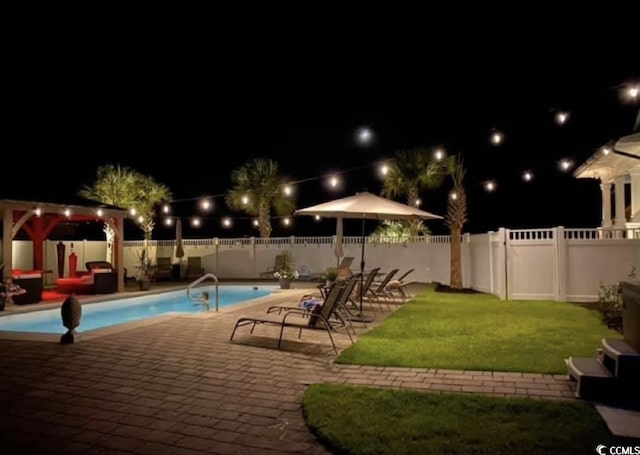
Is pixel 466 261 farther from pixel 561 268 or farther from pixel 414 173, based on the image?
pixel 561 268

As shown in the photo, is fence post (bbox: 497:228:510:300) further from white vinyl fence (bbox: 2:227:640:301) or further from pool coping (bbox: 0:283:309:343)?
pool coping (bbox: 0:283:309:343)

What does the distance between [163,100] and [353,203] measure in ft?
63.3

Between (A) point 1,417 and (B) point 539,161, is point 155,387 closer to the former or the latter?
(A) point 1,417

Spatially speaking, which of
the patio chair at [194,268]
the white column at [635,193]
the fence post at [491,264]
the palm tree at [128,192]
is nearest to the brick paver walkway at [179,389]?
the fence post at [491,264]

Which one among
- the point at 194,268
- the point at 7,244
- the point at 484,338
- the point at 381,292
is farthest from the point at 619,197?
the point at 7,244

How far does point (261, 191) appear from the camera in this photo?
21.6 metres

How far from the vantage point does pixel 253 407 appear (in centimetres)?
434

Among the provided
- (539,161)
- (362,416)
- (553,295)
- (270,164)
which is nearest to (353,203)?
(553,295)

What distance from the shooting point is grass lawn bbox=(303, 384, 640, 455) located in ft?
11.1

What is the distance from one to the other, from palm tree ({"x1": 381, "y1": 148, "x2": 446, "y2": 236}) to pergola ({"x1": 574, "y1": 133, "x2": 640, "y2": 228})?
14.6ft

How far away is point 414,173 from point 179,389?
1396 centimetres

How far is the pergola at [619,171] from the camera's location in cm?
1041

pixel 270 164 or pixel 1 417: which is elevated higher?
pixel 270 164

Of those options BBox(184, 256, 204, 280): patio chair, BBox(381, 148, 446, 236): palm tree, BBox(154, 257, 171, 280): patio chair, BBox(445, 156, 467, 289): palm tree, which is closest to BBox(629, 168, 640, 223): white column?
BBox(445, 156, 467, 289): palm tree
